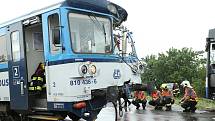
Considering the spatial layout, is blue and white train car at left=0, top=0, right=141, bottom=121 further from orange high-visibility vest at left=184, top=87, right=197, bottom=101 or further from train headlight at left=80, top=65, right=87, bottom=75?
orange high-visibility vest at left=184, top=87, right=197, bottom=101

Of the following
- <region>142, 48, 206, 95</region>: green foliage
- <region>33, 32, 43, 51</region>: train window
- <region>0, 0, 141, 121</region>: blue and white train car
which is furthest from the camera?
<region>142, 48, 206, 95</region>: green foliage

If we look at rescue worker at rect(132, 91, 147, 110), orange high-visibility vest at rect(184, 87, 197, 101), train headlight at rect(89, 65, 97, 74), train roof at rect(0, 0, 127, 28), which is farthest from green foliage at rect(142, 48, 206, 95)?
train headlight at rect(89, 65, 97, 74)

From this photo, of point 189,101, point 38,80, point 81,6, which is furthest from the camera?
point 189,101


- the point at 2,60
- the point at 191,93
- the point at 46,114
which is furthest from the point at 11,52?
the point at 191,93

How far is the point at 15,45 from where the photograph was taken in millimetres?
10359

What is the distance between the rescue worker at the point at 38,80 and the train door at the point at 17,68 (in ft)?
0.60

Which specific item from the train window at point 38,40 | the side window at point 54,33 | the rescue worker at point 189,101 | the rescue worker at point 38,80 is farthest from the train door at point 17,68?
the rescue worker at point 189,101

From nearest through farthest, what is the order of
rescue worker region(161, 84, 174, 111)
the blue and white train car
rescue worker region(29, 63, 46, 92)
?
the blue and white train car, rescue worker region(29, 63, 46, 92), rescue worker region(161, 84, 174, 111)

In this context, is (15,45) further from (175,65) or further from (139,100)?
(175,65)

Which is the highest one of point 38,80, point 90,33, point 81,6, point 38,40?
point 81,6

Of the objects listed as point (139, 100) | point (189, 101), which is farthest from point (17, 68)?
point (139, 100)

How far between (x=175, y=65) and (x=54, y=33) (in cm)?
4678

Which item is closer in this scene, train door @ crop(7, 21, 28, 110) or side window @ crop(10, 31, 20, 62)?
train door @ crop(7, 21, 28, 110)

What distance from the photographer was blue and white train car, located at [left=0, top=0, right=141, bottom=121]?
887 centimetres
